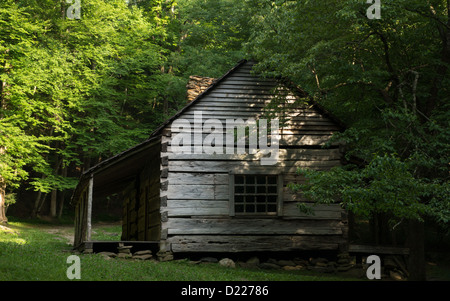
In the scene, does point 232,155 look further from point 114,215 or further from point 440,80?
point 114,215

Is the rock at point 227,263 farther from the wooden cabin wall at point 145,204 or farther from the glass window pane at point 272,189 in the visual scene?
the glass window pane at point 272,189

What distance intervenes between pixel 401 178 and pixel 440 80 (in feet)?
15.6

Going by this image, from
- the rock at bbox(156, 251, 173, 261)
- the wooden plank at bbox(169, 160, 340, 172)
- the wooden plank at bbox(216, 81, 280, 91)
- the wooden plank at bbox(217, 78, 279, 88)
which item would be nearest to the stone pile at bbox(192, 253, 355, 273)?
the rock at bbox(156, 251, 173, 261)

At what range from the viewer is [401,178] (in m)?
9.70

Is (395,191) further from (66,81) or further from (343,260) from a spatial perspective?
(66,81)

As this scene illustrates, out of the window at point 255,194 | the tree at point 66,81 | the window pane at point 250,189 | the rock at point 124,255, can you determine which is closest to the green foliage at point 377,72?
the window at point 255,194

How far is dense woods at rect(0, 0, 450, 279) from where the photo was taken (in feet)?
36.1

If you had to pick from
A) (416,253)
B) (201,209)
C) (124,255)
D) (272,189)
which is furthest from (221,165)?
(416,253)

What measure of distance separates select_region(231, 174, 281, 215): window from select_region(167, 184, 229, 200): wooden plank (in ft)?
1.23

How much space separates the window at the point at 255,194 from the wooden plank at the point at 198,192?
14.7 inches

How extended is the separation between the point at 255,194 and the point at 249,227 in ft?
3.47

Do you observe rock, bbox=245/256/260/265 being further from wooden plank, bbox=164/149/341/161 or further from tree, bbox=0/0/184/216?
tree, bbox=0/0/184/216

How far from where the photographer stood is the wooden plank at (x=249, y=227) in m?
14.6
